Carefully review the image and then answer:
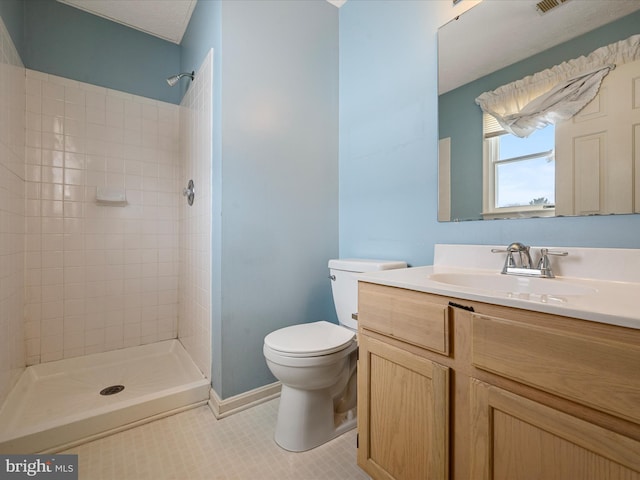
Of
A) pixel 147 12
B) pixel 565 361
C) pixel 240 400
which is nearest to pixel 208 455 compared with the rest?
pixel 240 400

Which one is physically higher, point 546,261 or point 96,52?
Answer: point 96,52

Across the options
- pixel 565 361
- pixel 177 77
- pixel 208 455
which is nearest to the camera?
pixel 565 361

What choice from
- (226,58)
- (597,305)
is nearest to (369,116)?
(226,58)

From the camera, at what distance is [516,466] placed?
0.67 meters

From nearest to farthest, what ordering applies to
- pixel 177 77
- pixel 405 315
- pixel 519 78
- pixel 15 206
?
pixel 405 315, pixel 519 78, pixel 15 206, pixel 177 77

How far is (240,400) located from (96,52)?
2.51 metres

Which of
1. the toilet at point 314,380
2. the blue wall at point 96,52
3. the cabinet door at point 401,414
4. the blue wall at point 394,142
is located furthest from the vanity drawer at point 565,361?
the blue wall at point 96,52

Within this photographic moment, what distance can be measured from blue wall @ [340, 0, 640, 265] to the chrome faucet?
0.09 meters

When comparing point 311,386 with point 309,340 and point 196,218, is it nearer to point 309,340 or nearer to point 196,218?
point 309,340

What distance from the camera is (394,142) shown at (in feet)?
5.19

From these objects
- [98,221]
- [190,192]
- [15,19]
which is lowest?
[98,221]

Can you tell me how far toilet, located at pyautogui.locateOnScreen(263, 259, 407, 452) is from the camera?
4.08 feet

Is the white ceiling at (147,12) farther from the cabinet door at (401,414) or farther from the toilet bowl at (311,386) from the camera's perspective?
the cabinet door at (401,414)

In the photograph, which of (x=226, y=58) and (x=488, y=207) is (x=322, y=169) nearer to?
(x=226, y=58)
